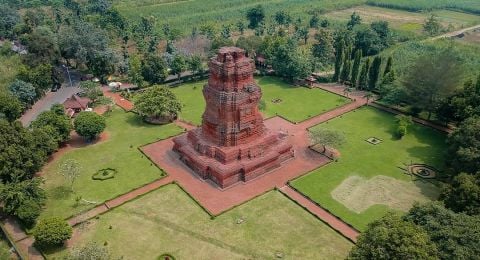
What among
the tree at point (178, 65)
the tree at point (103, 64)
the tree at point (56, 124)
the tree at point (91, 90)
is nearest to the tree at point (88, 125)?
the tree at point (56, 124)

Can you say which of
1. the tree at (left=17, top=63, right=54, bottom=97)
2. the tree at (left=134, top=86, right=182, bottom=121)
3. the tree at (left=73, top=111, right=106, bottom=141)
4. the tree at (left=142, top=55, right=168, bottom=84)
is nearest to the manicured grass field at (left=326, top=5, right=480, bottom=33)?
the tree at (left=142, top=55, right=168, bottom=84)

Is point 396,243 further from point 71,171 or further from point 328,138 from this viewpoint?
point 71,171

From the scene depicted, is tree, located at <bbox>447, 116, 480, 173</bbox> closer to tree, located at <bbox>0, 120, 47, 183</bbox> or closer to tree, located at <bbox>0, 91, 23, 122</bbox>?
tree, located at <bbox>0, 120, 47, 183</bbox>

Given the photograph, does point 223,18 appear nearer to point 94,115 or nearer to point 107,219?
point 94,115

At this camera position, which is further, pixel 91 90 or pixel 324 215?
pixel 91 90

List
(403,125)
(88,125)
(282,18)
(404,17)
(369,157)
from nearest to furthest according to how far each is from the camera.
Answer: (369,157) < (88,125) < (403,125) < (282,18) < (404,17)

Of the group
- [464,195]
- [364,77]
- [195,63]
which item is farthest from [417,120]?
[195,63]
